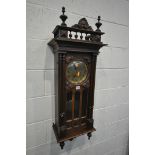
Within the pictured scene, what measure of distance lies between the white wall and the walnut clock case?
0.35ft

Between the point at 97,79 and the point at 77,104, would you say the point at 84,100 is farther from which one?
the point at 97,79

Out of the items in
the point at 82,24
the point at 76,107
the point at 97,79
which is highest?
the point at 82,24

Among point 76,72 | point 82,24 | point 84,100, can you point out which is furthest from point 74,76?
point 82,24

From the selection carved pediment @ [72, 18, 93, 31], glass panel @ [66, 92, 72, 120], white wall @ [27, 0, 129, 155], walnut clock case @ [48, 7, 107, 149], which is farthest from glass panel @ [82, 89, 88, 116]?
carved pediment @ [72, 18, 93, 31]

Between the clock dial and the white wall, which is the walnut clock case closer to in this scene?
the clock dial

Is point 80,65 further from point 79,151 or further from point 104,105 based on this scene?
point 79,151

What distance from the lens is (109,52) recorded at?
122cm

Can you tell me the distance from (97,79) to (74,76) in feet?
1.15

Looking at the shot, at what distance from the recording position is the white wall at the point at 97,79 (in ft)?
2.98

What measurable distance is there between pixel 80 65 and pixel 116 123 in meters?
0.85

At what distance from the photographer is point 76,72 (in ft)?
2.89

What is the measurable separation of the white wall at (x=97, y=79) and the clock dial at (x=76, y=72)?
172 mm

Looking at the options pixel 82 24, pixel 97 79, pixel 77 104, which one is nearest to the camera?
pixel 82 24
